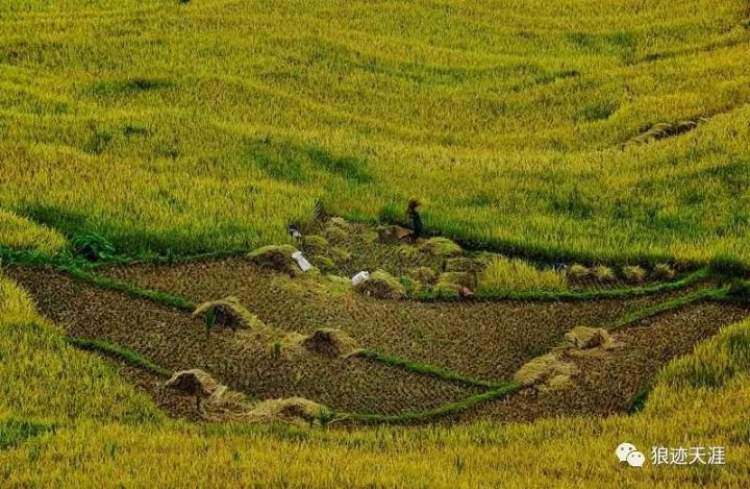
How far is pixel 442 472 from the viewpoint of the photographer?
8.52m

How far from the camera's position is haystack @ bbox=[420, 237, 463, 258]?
53.6 feet

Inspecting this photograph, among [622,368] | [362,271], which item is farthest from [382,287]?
[622,368]

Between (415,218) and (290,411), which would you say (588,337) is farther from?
(415,218)

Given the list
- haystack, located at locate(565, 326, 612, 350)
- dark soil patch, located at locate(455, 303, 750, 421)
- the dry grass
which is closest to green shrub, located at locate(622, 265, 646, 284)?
dark soil patch, located at locate(455, 303, 750, 421)

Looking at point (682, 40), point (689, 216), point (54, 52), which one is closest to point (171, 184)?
point (689, 216)

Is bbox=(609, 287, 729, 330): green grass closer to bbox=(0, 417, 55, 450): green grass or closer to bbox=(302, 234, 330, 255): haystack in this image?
bbox=(302, 234, 330, 255): haystack

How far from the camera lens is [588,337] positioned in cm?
1301

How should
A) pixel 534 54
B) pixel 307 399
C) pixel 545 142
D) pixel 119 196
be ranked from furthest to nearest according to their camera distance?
pixel 534 54
pixel 545 142
pixel 119 196
pixel 307 399

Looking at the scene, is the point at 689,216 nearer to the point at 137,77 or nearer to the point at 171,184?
the point at 171,184

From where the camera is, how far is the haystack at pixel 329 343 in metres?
12.4

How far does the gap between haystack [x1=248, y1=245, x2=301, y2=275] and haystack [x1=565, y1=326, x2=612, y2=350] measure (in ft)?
13.0

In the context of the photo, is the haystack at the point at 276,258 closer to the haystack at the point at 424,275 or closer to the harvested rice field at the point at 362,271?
the harvested rice field at the point at 362,271

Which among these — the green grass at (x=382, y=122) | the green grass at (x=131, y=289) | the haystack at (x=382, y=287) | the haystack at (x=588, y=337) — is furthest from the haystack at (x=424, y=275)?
the green grass at (x=131, y=289)

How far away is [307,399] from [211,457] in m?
2.54
